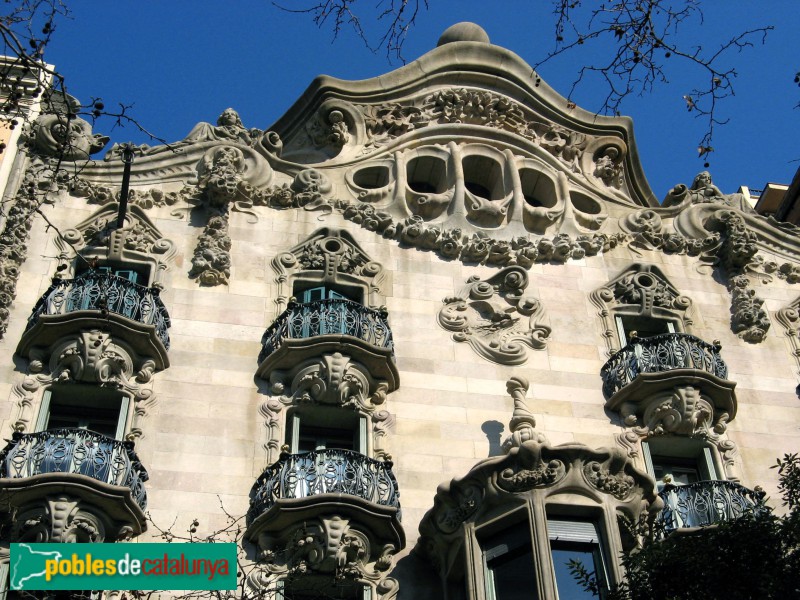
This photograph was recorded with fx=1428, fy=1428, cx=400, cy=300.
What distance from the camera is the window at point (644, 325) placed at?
78.9 feet

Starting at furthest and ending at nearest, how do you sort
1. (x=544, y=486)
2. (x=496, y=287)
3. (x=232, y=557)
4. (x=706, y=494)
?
(x=496, y=287) < (x=706, y=494) < (x=544, y=486) < (x=232, y=557)

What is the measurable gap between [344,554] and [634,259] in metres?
9.34

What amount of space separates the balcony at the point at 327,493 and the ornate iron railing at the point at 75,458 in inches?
64.1

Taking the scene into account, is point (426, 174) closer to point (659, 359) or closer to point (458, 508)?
point (659, 359)

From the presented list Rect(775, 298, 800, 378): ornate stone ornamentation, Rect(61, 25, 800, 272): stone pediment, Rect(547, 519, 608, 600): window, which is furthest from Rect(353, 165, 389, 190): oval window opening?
Rect(547, 519, 608, 600): window

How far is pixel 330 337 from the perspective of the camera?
21.3 metres

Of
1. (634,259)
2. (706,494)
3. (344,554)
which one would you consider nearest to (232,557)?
(344,554)

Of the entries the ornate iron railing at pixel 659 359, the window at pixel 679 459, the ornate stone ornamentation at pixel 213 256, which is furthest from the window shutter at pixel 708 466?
the ornate stone ornamentation at pixel 213 256

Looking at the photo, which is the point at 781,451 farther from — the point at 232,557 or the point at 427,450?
the point at 232,557

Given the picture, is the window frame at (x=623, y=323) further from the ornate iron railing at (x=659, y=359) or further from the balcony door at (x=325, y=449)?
the balcony door at (x=325, y=449)

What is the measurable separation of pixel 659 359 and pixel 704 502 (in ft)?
9.75

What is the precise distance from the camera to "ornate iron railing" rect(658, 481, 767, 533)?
20.0m

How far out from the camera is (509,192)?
25.8 meters

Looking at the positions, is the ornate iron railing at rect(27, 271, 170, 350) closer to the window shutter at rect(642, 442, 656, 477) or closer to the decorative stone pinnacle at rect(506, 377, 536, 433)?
the decorative stone pinnacle at rect(506, 377, 536, 433)
